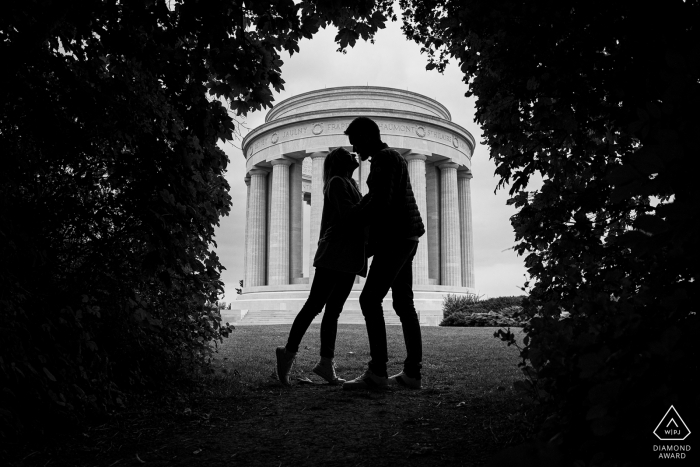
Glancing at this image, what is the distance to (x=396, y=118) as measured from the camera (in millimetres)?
33406

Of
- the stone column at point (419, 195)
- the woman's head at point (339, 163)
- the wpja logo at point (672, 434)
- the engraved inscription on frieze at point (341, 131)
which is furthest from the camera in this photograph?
the engraved inscription on frieze at point (341, 131)

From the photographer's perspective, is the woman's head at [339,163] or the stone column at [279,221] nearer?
the woman's head at [339,163]

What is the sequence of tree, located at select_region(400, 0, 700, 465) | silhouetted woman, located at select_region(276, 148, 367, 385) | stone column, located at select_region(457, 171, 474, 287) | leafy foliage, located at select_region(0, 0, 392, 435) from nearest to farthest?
1. tree, located at select_region(400, 0, 700, 465)
2. leafy foliage, located at select_region(0, 0, 392, 435)
3. silhouetted woman, located at select_region(276, 148, 367, 385)
4. stone column, located at select_region(457, 171, 474, 287)

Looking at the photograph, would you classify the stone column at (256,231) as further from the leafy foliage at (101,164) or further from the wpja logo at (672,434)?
the wpja logo at (672,434)

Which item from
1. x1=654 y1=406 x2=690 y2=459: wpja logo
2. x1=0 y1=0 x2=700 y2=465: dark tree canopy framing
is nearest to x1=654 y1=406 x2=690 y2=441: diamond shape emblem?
x1=654 y1=406 x2=690 y2=459: wpja logo

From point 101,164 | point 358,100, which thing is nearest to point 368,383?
point 101,164

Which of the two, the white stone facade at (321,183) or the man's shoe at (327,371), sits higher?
the white stone facade at (321,183)

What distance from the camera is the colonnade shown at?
35.2m

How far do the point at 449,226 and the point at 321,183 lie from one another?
1005 cm

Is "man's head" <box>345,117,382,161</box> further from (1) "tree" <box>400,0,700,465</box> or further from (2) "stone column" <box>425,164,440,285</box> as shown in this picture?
(2) "stone column" <box>425,164,440,285</box>

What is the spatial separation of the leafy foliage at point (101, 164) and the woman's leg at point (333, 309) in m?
1.43

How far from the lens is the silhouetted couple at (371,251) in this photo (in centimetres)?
482

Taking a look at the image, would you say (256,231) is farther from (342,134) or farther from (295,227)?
(342,134)

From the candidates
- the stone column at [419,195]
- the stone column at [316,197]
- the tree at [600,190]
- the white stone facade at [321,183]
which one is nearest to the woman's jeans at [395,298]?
the tree at [600,190]
